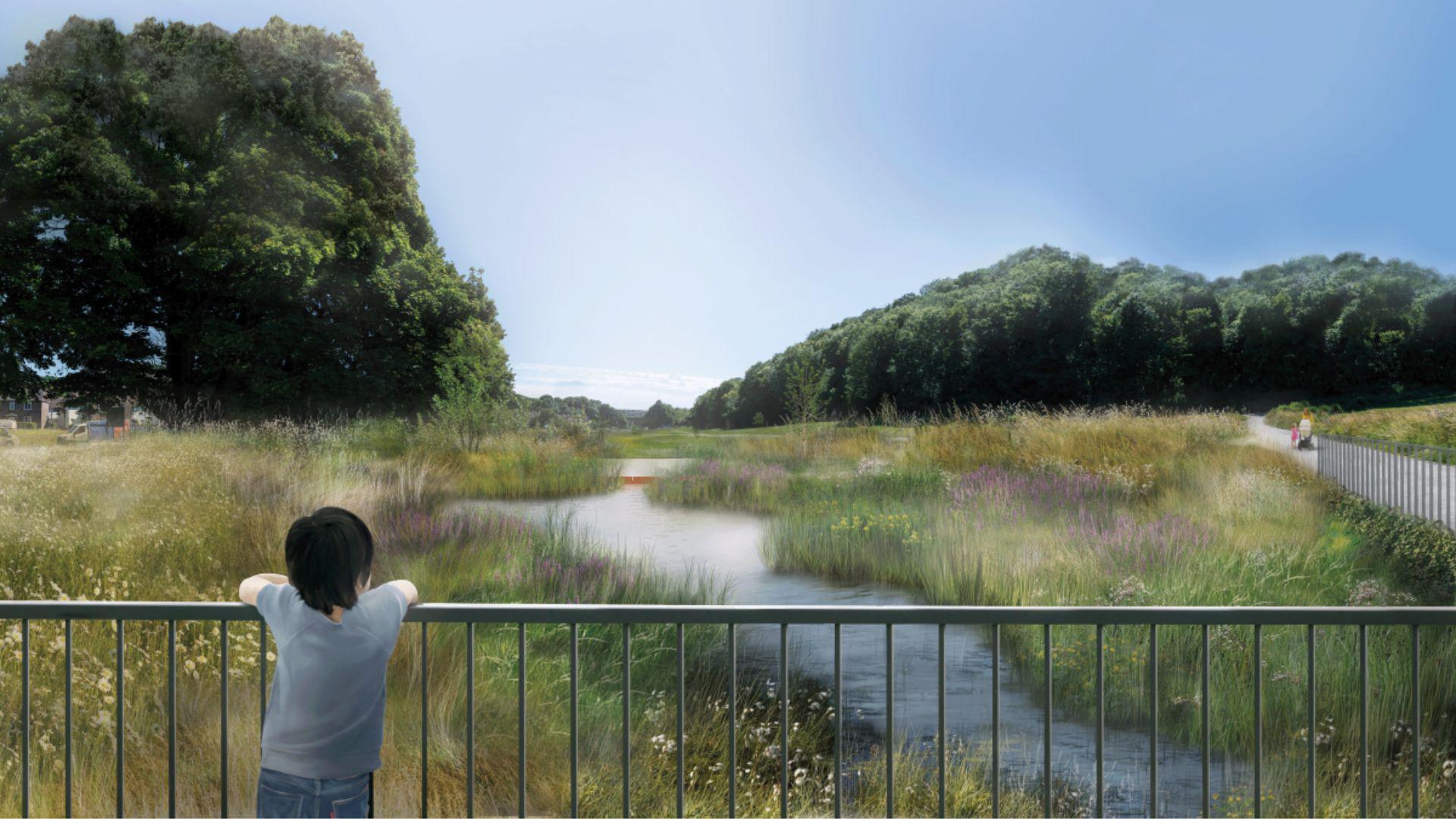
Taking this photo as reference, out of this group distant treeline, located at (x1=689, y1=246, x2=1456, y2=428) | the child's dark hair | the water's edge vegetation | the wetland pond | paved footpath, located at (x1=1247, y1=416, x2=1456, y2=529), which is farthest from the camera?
distant treeline, located at (x1=689, y1=246, x2=1456, y2=428)

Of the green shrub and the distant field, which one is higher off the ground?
the distant field

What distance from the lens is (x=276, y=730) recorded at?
2174mm

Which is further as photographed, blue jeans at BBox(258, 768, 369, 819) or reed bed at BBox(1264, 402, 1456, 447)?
reed bed at BBox(1264, 402, 1456, 447)

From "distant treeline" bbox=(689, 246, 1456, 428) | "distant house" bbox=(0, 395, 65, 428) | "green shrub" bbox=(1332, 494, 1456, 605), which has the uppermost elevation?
"distant treeline" bbox=(689, 246, 1456, 428)

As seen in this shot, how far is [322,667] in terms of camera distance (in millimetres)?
2148

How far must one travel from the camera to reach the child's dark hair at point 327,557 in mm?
2100

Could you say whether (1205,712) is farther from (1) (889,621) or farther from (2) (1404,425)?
(2) (1404,425)

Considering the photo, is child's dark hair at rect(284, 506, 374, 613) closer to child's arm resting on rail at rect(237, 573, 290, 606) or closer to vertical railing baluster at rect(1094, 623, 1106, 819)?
child's arm resting on rail at rect(237, 573, 290, 606)

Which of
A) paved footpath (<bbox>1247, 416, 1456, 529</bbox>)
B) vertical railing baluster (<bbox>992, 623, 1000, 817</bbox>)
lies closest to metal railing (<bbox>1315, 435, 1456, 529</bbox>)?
paved footpath (<bbox>1247, 416, 1456, 529</bbox>)

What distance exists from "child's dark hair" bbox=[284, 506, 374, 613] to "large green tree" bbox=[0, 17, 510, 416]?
51.6 feet

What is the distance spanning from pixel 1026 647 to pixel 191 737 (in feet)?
17.0

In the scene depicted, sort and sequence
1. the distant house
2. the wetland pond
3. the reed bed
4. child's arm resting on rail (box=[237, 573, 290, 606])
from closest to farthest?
child's arm resting on rail (box=[237, 573, 290, 606])
the wetland pond
the reed bed
the distant house

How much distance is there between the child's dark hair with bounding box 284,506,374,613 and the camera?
210 cm

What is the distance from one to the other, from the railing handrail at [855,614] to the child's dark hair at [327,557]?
0.99 feet
